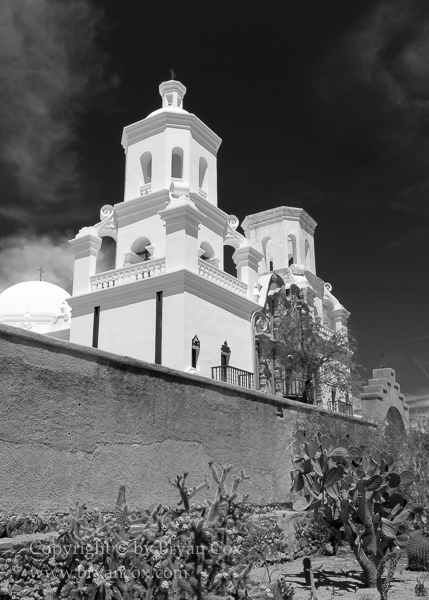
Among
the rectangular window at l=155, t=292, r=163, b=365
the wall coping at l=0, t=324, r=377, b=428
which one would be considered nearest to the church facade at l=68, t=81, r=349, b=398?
the rectangular window at l=155, t=292, r=163, b=365

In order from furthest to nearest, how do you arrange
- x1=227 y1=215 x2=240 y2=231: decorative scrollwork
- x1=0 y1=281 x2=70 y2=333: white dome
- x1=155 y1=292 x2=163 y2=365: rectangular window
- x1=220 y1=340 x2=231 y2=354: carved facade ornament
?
x1=0 y1=281 x2=70 y2=333: white dome, x1=227 y1=215 x2=240 y2=231: decorative scrollwork, x1=220 y1=340 x2=231 y2=354: carved facade ornament, x1=155 y1=292 x2=163 y2=365: rectangular window

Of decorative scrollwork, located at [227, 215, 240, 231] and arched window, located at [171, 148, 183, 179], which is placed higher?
arched window, located at [171, 148, 183, 179]

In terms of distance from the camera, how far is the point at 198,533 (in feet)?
11.4

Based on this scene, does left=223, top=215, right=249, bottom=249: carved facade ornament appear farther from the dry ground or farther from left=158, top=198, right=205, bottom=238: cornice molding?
the dry ground

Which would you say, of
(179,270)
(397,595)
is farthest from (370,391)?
(397,595)

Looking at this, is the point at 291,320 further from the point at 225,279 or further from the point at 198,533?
the point at 198,533

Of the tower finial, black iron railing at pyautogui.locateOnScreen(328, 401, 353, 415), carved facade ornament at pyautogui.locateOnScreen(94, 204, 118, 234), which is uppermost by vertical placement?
the tower finial

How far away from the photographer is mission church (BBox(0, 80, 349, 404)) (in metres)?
17.8

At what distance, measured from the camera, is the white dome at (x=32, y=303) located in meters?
30.0

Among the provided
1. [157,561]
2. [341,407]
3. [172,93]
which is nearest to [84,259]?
[172,93]

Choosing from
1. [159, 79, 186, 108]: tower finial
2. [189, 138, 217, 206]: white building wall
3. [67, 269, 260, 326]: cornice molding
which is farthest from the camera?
[159, 79, 186, 108]: tower finial

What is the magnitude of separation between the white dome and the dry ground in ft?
75.6

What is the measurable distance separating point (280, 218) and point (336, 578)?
2614 centimetres

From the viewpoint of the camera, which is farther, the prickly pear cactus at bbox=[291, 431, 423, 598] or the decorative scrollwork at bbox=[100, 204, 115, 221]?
the decorative scrollwork at bbox=[100, 204, 115, 221]
